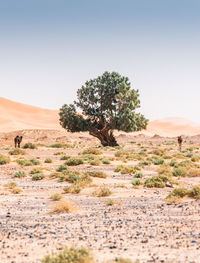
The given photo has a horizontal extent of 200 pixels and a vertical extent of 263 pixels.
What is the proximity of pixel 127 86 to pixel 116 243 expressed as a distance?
1656 inches

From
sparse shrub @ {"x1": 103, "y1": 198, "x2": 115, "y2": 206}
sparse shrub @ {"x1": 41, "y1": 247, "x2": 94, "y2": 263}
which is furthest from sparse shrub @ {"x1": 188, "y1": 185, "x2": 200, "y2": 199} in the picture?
sparse shrub @ {"x1": 41, "y1": 247, "x2": 94, "y2": 263}

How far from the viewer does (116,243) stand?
23.8 feet

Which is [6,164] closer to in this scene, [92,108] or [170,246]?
[170,246]

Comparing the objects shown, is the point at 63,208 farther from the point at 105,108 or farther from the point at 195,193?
the point at 105,108

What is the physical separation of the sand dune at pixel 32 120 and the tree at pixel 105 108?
3564 inches

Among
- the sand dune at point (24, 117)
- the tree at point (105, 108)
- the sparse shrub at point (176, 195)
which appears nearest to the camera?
the sparse shrub at point (176, 195)

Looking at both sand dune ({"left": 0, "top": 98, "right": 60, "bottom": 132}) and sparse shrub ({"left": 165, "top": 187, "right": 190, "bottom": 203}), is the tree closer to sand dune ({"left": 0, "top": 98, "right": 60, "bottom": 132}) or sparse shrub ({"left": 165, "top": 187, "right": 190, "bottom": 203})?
sparse shrub ({"left": 165, "top": 187, "right": 190, "bottom": 203})

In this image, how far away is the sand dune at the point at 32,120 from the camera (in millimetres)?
149750

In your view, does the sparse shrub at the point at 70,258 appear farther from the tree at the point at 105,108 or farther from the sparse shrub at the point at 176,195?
the tree at the point at 105,108

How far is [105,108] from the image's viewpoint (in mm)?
49500

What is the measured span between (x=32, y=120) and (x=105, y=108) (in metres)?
123

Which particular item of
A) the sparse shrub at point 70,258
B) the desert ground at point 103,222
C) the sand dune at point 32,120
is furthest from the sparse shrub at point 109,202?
the sand dune at point 32,120

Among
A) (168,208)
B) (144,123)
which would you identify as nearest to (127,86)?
(144,123)

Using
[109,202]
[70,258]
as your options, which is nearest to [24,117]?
[109,202]
